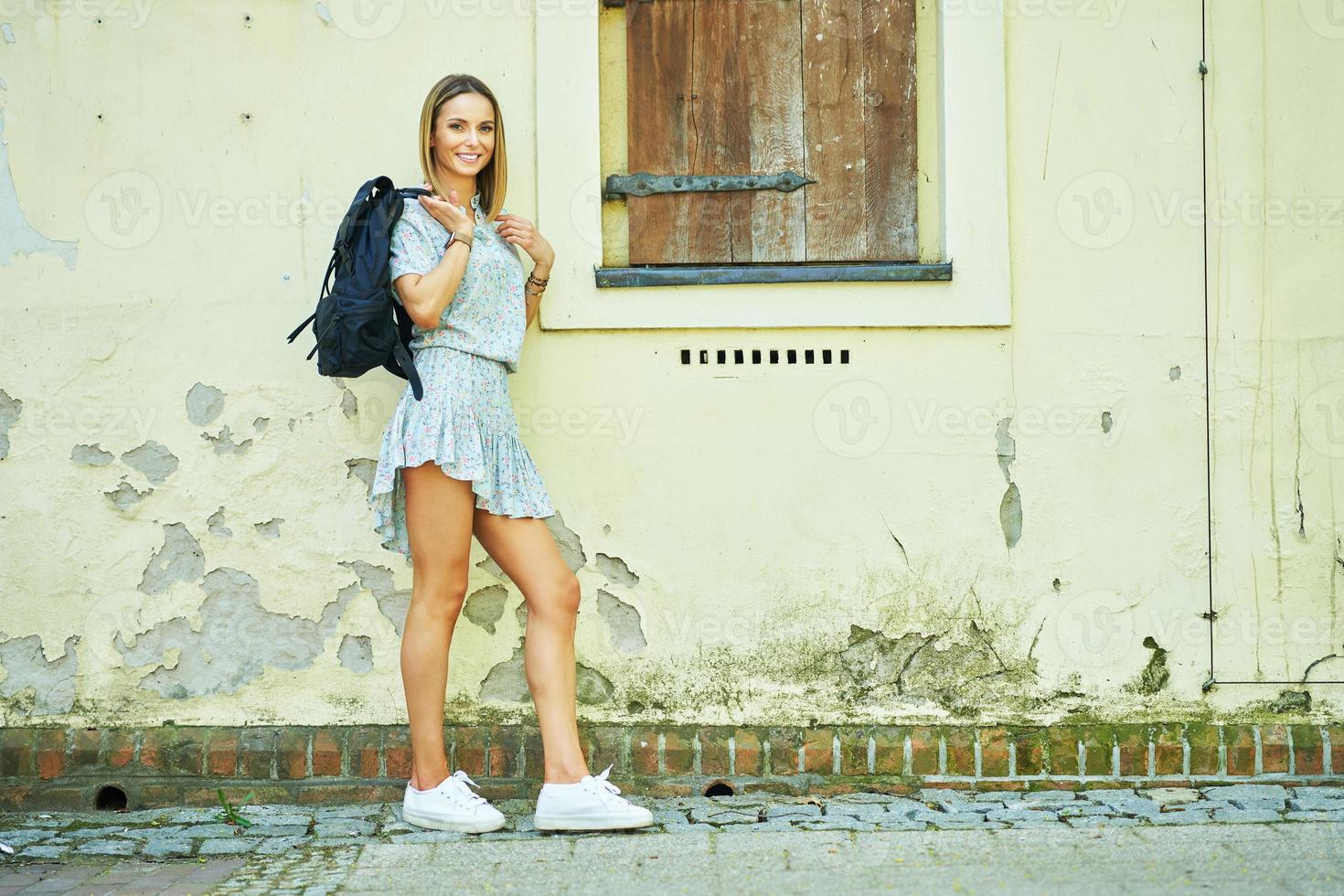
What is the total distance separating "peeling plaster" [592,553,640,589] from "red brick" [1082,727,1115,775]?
1.49m

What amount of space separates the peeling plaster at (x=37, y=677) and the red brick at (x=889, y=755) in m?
2.51

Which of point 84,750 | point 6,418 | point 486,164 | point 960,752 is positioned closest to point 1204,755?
point 960,752

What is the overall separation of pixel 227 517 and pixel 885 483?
2.07m

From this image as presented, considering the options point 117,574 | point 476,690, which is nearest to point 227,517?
point 117,574

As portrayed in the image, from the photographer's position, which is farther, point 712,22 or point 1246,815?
point 712,22

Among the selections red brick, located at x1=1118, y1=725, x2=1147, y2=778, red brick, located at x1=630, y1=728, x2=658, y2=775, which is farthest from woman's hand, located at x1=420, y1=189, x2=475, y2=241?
red brick, located at x1=1118, y1=725, x2=1147, y2=778

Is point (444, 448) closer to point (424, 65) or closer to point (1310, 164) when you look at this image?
point (424, 65)

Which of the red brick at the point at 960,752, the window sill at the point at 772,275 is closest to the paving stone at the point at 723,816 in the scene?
the red brick at the point at 960,752

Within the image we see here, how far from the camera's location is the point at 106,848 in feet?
13.4

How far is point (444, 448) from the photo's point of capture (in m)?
4.04

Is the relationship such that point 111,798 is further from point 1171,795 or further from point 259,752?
point 1171,795

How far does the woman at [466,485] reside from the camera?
407 centimetres

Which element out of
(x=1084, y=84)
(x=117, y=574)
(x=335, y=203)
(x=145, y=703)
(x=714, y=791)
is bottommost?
(x=714, y=791)

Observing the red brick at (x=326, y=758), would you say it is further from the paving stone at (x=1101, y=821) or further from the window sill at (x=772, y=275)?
the paving stone at (x=1101, y=821)
